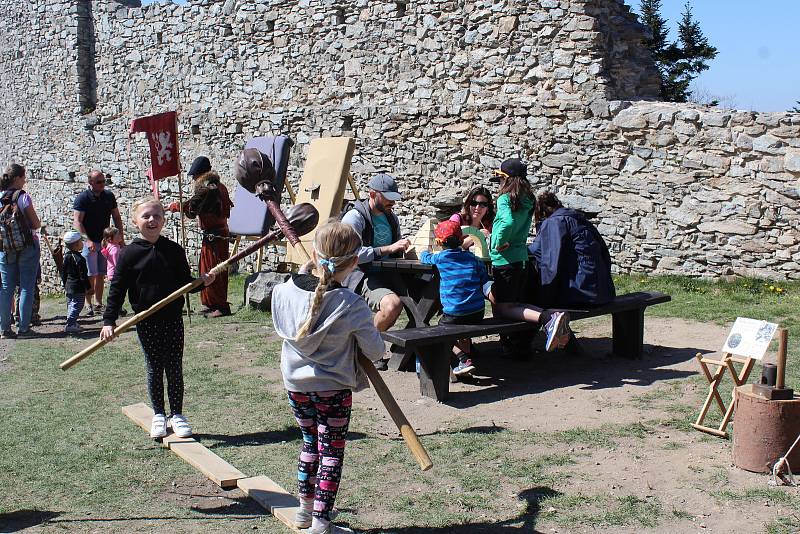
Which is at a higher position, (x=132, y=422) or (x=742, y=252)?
(x=742, y=252)

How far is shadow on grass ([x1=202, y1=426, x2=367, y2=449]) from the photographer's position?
5.10m

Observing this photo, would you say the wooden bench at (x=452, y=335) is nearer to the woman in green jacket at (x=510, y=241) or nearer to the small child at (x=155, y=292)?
the woman in green jacket at (x=510, y=241)

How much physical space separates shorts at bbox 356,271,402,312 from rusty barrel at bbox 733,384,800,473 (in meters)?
2.60

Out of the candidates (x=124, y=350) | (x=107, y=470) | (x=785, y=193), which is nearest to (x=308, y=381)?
(x=107, y=470)

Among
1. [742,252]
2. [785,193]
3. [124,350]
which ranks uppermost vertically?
[785,193]

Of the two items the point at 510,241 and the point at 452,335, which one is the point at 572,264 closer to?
the point at 510,241

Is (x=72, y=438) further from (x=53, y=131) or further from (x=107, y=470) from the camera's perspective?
(x=53, y=131)

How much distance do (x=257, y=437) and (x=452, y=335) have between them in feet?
4.49

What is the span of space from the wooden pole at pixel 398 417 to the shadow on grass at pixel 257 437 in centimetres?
148

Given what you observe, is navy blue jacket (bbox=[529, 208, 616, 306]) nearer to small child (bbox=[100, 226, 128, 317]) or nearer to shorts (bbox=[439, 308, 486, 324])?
shorts (bbox=[439, 308, 486, 324])

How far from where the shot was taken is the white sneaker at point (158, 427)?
5.14m

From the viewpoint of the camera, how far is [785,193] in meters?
8.70

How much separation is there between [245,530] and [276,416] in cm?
179

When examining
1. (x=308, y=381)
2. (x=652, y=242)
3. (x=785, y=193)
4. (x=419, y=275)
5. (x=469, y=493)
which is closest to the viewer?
(x=308, y=381)
